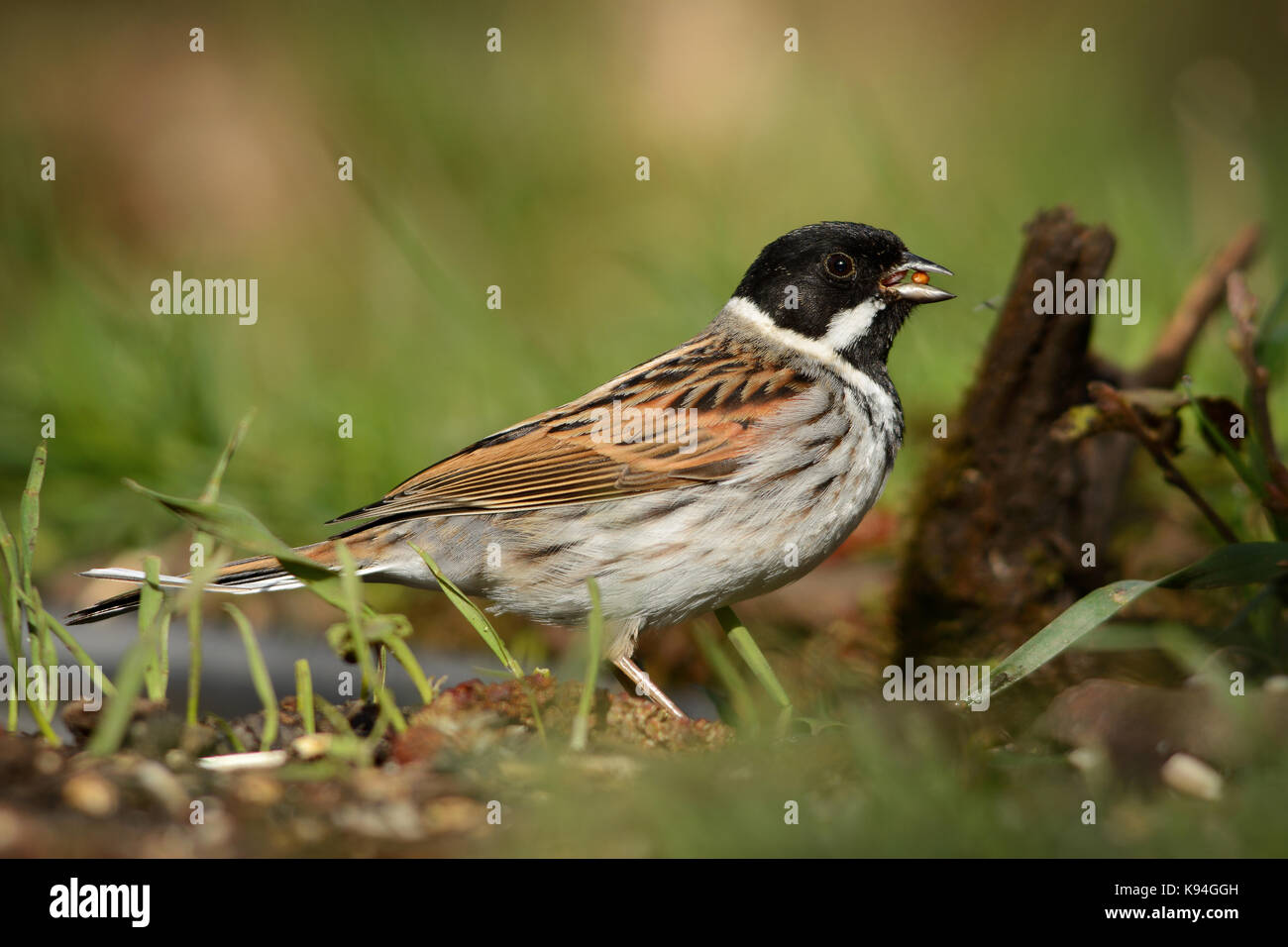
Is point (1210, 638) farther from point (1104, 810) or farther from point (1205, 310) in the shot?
point (1205, 310)

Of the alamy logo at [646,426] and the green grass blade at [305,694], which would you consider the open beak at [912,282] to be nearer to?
the alamy logo at [646,426]

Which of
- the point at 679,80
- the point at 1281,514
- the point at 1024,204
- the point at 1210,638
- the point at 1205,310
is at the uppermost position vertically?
the point at 679,80

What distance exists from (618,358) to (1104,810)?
4541 mm

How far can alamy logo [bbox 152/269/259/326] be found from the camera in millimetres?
6895

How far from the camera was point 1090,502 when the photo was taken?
182 inches

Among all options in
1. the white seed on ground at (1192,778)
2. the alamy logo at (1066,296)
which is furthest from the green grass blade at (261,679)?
the alamy logo at (1066,296)

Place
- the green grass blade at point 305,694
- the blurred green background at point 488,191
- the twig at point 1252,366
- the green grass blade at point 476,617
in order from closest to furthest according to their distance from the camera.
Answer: the green grass blade at point 305,694, the green grass blade at point 476,617, the twig at point 1252,366, the blurred green background at point 488,191

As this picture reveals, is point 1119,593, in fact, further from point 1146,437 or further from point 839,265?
point 839,265

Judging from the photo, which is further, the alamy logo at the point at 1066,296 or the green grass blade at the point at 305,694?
the alamy logo at the point at 1066,296

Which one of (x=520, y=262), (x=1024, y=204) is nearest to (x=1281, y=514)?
(x=1024, y=204)

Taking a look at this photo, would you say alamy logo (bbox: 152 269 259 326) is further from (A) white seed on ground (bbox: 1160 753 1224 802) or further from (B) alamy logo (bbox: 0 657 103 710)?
(A) white seed on ground (bbox: 1160 753 1224 802)

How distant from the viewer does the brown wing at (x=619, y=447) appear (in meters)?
3.93

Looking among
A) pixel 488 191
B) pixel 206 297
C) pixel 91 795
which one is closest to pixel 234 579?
pixel 91 795
